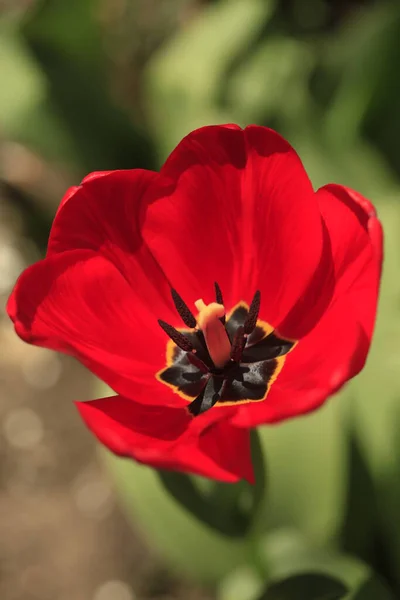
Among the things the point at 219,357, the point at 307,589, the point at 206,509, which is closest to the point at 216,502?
the point at 206,509

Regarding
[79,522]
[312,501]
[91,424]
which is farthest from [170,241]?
[79,522]

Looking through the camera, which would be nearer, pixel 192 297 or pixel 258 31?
pixel 192 297

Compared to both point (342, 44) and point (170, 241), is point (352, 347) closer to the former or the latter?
point (170, 241)

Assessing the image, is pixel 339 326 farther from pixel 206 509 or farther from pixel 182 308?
pixel 206 509

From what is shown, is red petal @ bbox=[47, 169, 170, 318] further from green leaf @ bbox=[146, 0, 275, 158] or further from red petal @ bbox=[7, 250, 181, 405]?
green leaf @ bbox=[146, 0, 275, 158]

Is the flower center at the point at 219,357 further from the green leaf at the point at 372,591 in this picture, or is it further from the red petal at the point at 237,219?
the green leaf at the point at 372,591

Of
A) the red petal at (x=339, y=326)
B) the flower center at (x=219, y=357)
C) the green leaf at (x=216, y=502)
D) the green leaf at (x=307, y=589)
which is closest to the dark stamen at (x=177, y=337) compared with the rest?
the flower center at (x=219, y=357)
